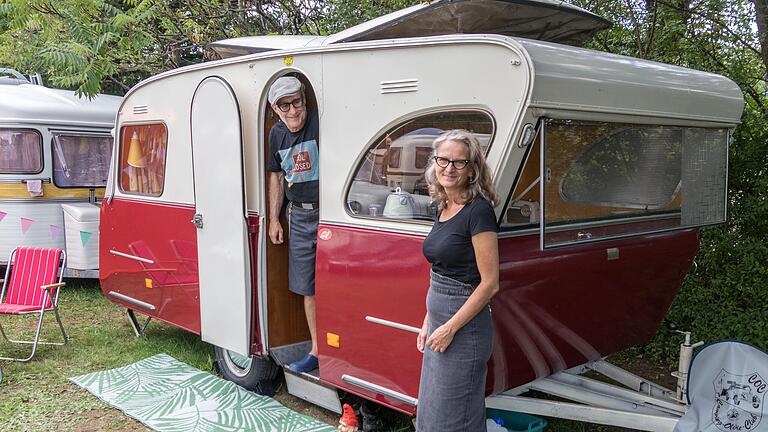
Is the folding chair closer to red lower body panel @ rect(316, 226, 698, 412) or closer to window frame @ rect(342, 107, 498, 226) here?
red lower body panel @ rect(316, 226, 698, 412)

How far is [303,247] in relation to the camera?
455 centimetres

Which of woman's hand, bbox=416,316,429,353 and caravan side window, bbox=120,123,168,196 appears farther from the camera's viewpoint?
caravan side window, bbox=120,123,168,196

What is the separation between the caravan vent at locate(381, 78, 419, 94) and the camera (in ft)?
11.7

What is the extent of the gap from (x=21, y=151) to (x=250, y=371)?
537 cm

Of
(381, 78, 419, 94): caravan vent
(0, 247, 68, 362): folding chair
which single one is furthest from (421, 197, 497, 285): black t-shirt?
(0, 247, 68, 362): folding chair

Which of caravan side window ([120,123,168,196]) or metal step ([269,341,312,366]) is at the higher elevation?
caravan side window ([120,123,168,196])

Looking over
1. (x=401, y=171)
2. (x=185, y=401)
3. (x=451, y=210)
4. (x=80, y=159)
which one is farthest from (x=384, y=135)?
(x=80, y=159)

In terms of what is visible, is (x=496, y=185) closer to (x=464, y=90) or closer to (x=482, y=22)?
(x=464, y=90)

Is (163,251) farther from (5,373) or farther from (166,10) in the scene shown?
(166,10)

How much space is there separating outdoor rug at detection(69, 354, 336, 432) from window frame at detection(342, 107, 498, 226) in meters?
1.59

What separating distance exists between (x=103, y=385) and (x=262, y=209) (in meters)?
2.05

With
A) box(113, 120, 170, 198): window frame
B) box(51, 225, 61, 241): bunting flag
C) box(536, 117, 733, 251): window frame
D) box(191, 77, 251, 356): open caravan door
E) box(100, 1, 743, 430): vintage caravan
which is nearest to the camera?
box(536, 117, 733, 251): window frame

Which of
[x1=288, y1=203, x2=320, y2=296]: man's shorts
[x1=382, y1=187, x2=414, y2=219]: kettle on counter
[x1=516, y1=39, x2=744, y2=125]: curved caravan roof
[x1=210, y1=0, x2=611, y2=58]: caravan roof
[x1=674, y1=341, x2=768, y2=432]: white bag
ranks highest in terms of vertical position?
[x1=210, y1=0, x2=611, y2=58]: caravan roof

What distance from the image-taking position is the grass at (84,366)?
4.77 metres
